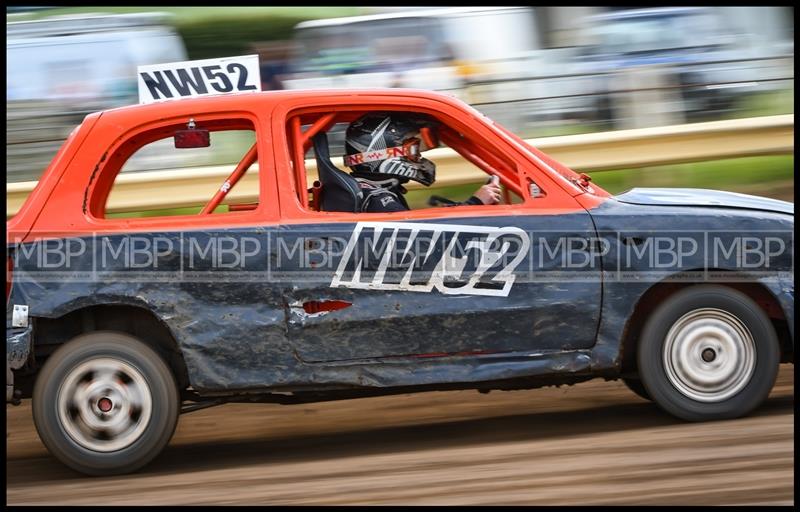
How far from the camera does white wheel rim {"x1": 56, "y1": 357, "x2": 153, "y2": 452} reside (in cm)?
537

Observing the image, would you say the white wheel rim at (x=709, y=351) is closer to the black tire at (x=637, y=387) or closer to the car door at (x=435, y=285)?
the car door at (x=435, y=285)

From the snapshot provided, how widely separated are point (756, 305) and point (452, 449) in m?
1.61

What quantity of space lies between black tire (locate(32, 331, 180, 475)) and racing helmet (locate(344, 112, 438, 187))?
4.60 ft

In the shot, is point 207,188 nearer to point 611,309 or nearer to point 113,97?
point 113,97

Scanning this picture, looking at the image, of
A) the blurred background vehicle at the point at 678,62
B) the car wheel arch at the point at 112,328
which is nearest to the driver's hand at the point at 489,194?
the car wheel arch at the point at 112,328

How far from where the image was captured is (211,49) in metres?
12.8

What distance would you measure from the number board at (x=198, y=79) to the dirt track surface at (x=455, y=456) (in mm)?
1847

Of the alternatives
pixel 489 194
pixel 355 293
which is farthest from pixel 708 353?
pixel 355 293

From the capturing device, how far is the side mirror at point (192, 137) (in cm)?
560

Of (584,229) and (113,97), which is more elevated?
(113,97)

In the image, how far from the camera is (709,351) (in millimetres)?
5512

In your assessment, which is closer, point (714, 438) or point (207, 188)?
point (714, 438)

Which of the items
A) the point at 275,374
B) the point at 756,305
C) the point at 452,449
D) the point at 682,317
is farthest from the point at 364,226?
the point at 756,305

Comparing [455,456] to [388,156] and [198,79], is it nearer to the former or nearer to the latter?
[388,156]
